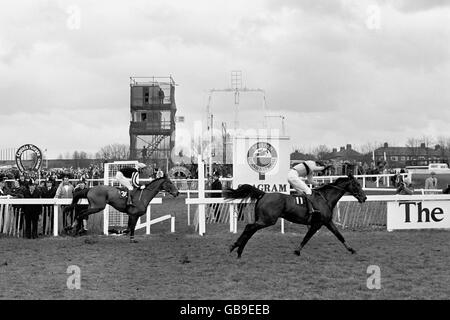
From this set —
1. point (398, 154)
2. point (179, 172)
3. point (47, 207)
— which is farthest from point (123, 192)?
point (398, 154)

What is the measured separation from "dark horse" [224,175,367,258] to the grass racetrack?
0.43 m

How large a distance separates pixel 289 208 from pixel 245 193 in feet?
2.83

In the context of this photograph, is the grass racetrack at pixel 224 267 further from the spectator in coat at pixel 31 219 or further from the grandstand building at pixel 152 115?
the grandstand building at pixel 152 115

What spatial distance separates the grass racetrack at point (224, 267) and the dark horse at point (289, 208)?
1.41ft

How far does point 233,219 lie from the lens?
1437 centimetres

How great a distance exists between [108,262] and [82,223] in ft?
16.6

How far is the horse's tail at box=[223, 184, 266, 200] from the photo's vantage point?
10.5m

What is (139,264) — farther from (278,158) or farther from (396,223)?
(396,223)

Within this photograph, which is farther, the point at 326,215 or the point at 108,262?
the point at 326,215

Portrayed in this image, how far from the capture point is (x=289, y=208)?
10.5 metres

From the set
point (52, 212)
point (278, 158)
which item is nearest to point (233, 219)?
point (278, 158)

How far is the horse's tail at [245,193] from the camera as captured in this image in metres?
10.5

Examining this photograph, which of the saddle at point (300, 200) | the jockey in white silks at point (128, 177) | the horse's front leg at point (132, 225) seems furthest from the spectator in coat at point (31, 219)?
the saddle at point (300, 200)

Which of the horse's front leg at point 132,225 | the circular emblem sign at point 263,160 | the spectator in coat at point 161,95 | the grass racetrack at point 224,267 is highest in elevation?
the spectator in coat at point 161,95
